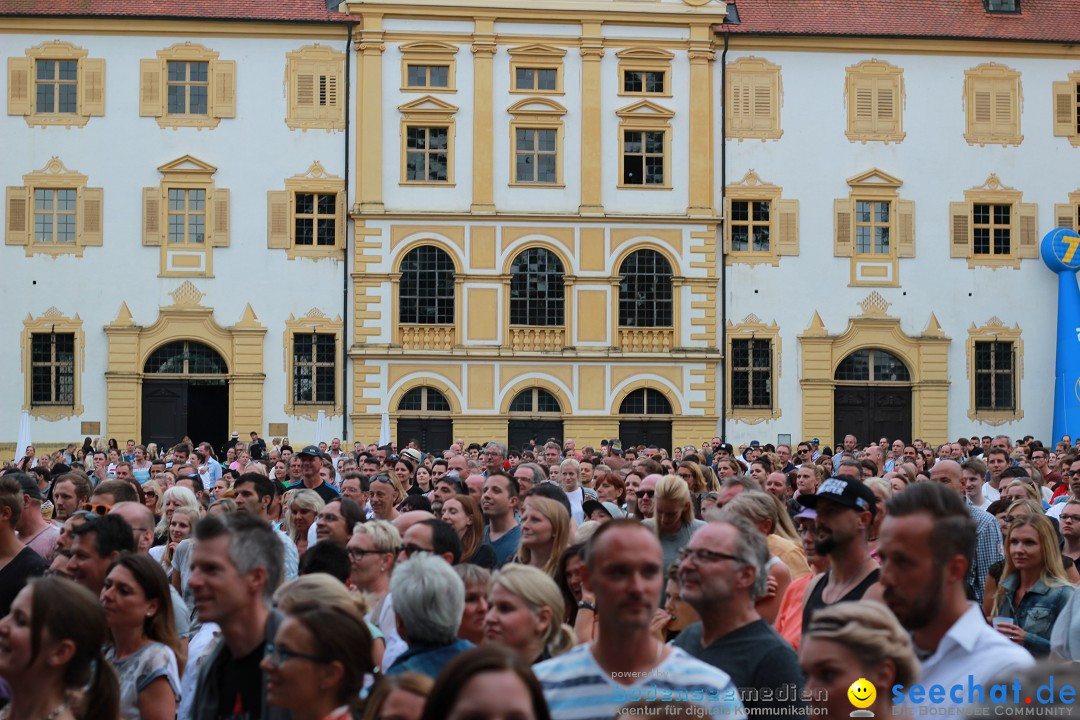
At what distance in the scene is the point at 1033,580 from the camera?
8969 millimetres

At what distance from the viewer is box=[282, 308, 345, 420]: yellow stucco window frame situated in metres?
40.1

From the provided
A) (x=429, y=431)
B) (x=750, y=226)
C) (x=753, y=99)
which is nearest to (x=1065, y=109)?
(x=753, y=99)

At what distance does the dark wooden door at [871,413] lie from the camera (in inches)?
1636

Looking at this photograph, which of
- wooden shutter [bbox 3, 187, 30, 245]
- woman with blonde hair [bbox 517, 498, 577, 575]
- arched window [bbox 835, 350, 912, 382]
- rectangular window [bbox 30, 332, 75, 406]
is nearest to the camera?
woman with blonde hair [bbox 517, 498, 577, 575]

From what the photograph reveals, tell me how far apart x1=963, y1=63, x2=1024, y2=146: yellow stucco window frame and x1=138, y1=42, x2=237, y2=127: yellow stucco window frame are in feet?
66.0

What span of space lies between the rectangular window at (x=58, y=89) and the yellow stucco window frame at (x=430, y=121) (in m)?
8.58

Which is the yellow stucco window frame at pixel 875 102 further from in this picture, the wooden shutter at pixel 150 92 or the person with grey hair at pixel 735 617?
the person with grey hair at pixel 735 617

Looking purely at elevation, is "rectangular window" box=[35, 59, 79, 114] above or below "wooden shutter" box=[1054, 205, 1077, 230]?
above

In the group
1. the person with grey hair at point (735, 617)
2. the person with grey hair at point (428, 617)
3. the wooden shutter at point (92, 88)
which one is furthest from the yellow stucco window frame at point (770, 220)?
the person with grey hair at point (428, 617)

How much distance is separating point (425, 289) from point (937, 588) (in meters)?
35.4

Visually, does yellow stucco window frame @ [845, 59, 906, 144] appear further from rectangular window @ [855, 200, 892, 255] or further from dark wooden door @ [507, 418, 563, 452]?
dark wooden door @ [507, 418, 563, 452]

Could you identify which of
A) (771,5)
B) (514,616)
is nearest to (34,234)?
(771,5)

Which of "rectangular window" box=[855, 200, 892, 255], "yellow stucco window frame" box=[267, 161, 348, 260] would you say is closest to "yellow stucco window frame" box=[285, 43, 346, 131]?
"yellow stucco window frame" box=[267, 161, 348, 260]

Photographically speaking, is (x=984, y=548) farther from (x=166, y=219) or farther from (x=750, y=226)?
(x=166, y=219)
